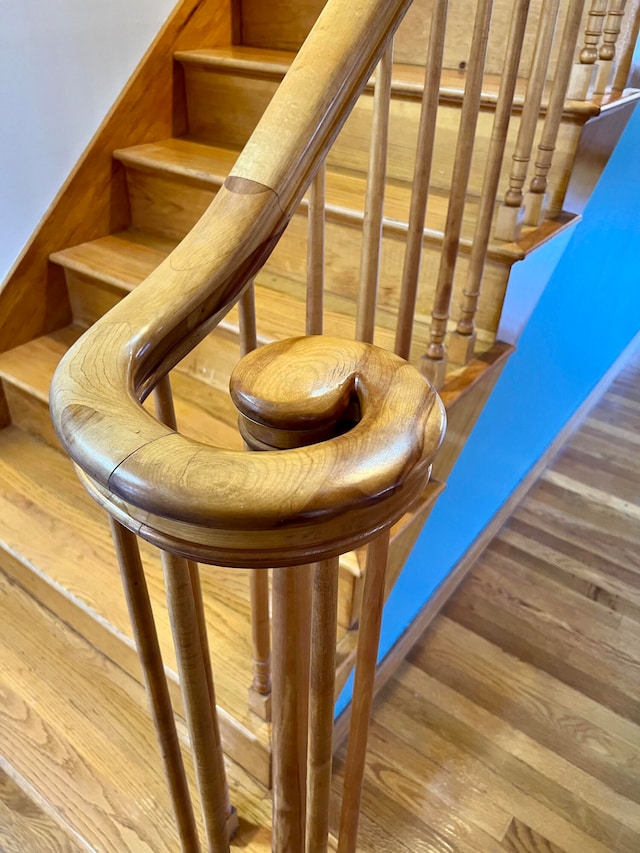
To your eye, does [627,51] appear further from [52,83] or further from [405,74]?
[52,83]

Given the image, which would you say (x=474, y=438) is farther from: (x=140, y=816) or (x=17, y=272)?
(x=17, y=272)

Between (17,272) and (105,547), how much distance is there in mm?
761

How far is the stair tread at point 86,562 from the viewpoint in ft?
4.03

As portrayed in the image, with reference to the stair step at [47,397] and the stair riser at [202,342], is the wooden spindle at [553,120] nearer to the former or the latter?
the stair riser at [202,342]

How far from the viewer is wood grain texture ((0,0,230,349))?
170 cm

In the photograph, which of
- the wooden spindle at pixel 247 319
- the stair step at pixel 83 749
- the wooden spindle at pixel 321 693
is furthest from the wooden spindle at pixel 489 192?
the stair step at pixel 83 749

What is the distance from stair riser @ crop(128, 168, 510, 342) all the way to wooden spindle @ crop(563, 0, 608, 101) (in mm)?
380

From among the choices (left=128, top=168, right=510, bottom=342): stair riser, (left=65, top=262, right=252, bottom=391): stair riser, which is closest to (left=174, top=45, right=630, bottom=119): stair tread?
(left=128, top=168, right=510, bottom=342): stair riser

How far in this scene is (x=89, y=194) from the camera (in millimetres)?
1736

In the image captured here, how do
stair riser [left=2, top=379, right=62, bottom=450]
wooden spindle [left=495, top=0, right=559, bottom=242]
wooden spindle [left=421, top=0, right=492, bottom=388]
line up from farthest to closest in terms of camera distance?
stair riser [left=2, top=379, right=62, bottom=450] → wooden spindle [left=495, top=0, right=559, bottom=242] → wooden spindle [left=421, top=0, right=492, bottom=388]

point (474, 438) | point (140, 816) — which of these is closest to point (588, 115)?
point (474, 438)

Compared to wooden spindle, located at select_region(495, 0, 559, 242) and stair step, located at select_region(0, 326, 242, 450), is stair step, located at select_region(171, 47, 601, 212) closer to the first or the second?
wooden spindle, located at select_region(495, 0, 559, 242)

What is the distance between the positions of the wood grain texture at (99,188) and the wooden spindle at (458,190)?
1090mm

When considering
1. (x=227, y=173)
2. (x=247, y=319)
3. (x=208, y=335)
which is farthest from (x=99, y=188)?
(x=247, y=319)
